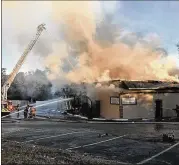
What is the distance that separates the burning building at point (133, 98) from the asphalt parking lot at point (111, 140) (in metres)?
0.92

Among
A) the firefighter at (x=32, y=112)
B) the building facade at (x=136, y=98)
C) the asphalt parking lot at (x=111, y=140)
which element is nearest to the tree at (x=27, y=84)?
the asphalt parking lot at (x=111, y=140)

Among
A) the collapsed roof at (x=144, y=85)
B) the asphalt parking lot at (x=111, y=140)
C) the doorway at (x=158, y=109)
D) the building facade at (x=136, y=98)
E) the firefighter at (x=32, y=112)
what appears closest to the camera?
the asphalt parking lot at (x=111, y=140)

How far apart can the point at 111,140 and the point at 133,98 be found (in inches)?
139

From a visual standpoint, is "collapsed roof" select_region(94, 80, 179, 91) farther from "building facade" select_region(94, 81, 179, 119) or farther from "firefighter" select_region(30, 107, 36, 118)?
"firefighter" select_region(30, 107, 36, 118)

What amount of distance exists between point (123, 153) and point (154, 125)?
306 inches

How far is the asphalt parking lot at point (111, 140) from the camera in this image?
1135 centimetres

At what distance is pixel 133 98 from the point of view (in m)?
17.5

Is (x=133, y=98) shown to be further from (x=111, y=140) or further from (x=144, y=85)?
(x=111, y=140)

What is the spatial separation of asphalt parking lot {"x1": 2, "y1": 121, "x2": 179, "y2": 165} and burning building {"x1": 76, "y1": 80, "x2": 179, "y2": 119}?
36.2 inches

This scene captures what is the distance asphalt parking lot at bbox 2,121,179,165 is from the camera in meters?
11.4

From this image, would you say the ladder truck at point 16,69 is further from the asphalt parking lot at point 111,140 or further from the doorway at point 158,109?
the doorway at point 158,109

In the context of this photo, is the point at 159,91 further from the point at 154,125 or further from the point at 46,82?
the point at 46,82

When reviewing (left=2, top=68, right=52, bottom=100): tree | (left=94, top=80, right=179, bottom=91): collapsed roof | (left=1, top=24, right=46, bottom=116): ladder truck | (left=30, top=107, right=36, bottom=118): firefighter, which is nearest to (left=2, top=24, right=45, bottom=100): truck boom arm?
(left=1, top=24, right=46, bottom=116): ladder truck

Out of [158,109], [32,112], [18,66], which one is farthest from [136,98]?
[32,112]
